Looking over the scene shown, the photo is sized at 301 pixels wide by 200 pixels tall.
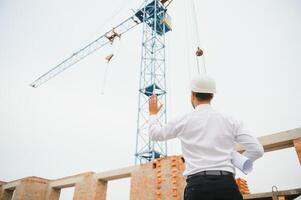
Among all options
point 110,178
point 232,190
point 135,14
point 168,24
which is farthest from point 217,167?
point 135,14

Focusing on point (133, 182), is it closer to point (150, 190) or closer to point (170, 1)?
point (150, 190)

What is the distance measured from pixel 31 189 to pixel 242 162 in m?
16.9

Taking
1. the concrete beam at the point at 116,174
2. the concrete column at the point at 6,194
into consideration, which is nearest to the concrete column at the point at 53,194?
the concrete column at the point at 6,194

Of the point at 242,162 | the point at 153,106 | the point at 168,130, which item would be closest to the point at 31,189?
the point at 153,106

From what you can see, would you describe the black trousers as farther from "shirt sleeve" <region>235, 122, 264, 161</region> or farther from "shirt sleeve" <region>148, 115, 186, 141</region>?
"shirt sleeve" <region>148, 115, 186, 141</region>

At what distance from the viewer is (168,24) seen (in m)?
23.7

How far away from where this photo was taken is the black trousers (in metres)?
1.49

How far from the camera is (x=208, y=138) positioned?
166 centimetres

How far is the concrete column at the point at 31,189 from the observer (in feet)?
50.4

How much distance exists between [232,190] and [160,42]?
71.2 feet

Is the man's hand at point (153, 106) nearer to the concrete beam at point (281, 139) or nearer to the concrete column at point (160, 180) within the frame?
the concrete beam at point (281, 139)

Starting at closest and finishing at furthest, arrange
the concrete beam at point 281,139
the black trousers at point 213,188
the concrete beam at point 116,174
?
the black trousers at point 213,188 < the concrete beam at point 281,139 < the concrete beam at point 116,174

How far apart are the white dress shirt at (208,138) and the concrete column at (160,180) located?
7624 millimetres

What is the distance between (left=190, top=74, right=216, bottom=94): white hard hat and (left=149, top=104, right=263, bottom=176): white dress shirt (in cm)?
12
